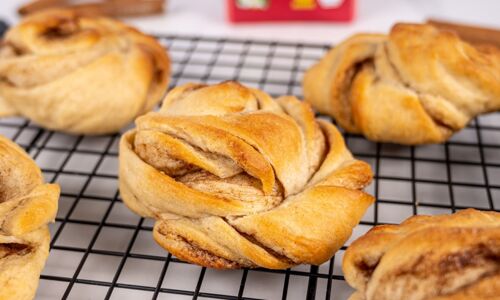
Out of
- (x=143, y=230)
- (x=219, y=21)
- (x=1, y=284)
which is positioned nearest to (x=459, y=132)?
(x=143, y=230)

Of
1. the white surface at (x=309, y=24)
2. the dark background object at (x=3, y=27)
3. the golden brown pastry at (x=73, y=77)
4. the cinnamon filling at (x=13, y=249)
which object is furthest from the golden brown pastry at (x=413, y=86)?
the dark background object at (x=3, y=27)

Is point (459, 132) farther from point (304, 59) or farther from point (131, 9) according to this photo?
point (131, 9)

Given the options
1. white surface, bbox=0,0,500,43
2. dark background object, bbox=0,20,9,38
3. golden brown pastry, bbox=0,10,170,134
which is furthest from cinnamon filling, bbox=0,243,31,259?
white surface, bbox=0,0,500,43

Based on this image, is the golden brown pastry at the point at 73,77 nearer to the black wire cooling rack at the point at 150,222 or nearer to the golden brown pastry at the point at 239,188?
the black wire cooling rack at the point at 150,222

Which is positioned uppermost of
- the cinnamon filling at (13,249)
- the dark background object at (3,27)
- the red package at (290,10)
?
the cinnamon filling at (13,249)

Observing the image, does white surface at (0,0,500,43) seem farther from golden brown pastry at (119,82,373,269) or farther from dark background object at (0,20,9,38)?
golden brown pastry at (119,82,373,269)

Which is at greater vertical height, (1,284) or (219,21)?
(1,284)
